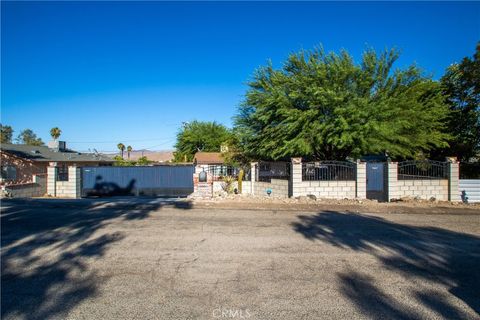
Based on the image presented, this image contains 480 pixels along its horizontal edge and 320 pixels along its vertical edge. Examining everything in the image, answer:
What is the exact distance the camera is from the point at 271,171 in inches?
678

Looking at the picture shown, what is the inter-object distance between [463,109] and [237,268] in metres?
21.7

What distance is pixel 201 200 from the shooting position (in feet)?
41.5

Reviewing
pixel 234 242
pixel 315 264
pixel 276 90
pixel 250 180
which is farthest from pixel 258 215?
pixel 276 90

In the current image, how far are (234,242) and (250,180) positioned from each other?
37.7 feet

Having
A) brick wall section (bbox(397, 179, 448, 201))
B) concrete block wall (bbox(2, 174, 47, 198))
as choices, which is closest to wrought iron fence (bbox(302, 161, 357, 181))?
brick wall section (bbox(397, 179, 448, 201))

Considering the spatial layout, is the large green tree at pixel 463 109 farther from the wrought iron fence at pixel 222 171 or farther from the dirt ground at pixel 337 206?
the wrought iron fence at pixel 222 171

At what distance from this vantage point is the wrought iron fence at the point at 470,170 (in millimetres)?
18875

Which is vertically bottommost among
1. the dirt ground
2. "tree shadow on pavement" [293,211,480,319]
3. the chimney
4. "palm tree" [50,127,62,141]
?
"tree shadow on pavement" [293,211,480,319]

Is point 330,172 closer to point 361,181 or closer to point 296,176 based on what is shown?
point 361,181

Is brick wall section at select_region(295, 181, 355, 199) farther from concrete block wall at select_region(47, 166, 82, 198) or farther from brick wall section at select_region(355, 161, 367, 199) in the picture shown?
concrete block wall at select_region(47, 166, 82, 198)

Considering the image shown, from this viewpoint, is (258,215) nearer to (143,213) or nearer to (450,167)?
(143,213)

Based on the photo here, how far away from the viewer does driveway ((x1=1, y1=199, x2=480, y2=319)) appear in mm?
3713

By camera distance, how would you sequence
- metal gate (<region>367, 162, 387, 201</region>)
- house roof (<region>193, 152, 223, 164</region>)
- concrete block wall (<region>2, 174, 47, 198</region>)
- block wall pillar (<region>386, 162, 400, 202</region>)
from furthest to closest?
house roof (<region>193, 152, 223, 164</region>), concrete block wall (<region>2, 174, 47, 198</region>), metal gate (<region>367, 162, 387, 201</region>), block wall pillar (<region>386, 162, 400, 202</region>)

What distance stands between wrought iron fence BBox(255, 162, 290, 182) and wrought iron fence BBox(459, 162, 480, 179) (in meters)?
12.1
